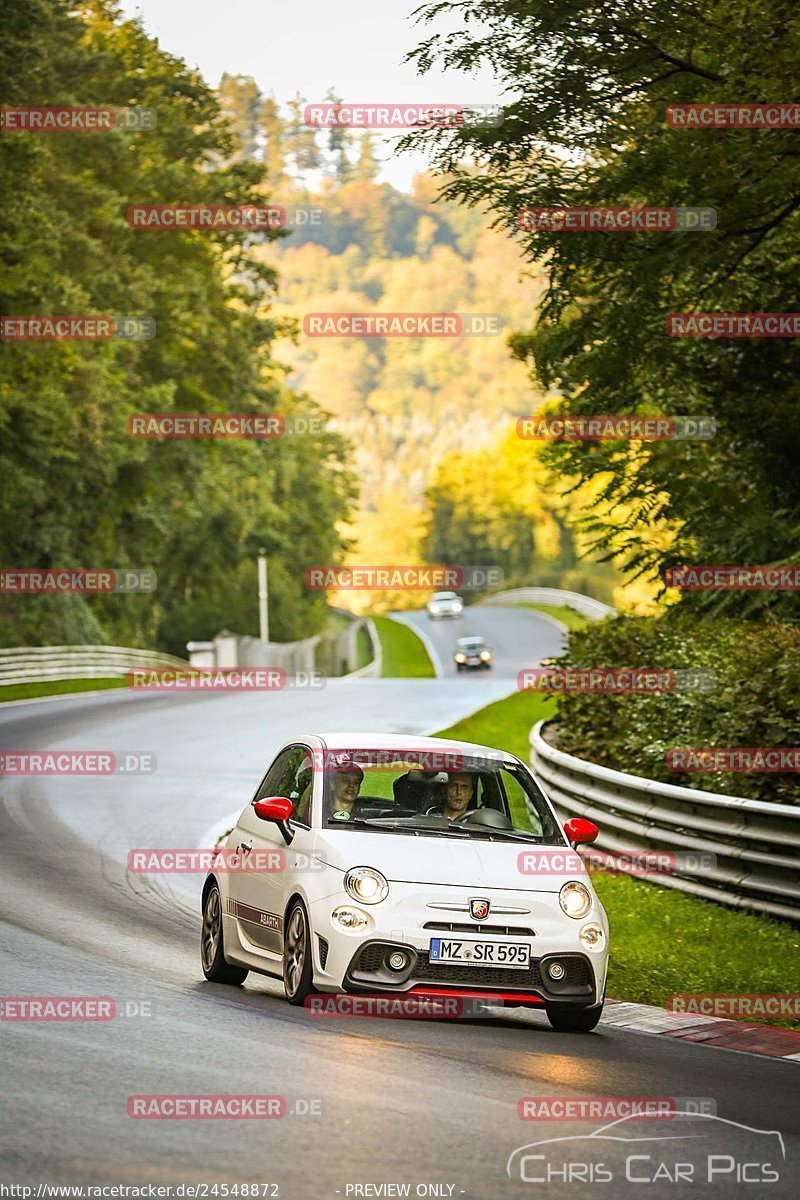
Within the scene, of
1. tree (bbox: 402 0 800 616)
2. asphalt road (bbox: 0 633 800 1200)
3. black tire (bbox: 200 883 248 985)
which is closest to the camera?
asphalt road (bbox: 0 633 800 1200)

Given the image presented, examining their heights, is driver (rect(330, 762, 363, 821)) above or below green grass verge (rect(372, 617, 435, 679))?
above

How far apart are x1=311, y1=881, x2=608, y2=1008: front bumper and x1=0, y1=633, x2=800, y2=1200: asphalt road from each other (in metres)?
0.24

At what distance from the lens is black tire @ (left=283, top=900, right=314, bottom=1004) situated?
9580mm

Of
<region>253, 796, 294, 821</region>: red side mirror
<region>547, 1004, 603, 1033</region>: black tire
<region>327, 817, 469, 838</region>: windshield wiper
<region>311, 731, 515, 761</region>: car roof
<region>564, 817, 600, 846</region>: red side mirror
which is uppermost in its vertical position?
<region>311, 731, 515, 761</region>: car roof

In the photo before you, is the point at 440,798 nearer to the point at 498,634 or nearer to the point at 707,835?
the point at 707,835

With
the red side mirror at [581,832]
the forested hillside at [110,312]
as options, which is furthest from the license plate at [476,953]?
the forested hillside at [110,312]

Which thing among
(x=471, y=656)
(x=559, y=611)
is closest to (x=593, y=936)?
(x=471, y=656)

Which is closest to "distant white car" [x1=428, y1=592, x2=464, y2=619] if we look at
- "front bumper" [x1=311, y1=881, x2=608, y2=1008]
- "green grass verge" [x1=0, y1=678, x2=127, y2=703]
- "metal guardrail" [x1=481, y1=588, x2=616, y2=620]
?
"metal guardrail" [x1=481, y1=588, x2=616, y2=620]

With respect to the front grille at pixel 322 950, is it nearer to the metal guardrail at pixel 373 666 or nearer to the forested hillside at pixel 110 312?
the forested hillside at pixel 110 312

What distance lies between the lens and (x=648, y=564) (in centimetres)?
2347

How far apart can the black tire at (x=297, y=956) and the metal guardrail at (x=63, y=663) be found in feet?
126

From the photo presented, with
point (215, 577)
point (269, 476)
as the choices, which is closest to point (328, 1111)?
point (269, 476)

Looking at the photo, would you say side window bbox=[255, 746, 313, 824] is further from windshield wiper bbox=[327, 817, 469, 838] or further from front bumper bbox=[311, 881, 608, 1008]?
front bumper bbox=[311, 881, 608, 1008]

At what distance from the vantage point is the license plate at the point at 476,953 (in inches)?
369
